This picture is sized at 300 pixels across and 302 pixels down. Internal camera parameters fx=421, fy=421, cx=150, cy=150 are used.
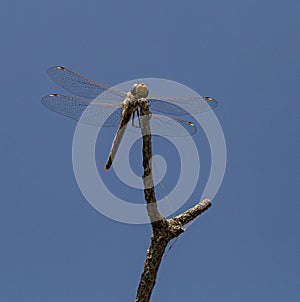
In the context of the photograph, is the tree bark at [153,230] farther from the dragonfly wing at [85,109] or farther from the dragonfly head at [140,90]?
the dragonfly wing at [85,109]

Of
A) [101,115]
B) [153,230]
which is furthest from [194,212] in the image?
[101,115]

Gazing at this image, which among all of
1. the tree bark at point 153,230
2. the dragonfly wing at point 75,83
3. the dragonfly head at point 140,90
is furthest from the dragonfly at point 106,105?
the tree bark at point 153,230

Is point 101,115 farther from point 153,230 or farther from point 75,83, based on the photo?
point 153,230

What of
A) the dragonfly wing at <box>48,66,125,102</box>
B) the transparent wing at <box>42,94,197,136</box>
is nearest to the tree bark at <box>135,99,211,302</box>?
the transparent wing at <box>42,94,197,136</box>

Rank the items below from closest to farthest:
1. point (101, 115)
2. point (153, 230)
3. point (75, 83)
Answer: point (153, 230) < point (101, 115) < point (75, 83)

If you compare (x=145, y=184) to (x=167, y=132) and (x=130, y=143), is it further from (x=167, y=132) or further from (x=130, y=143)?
(x=167, y=132)

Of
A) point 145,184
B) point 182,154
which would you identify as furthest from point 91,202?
point 182,154
